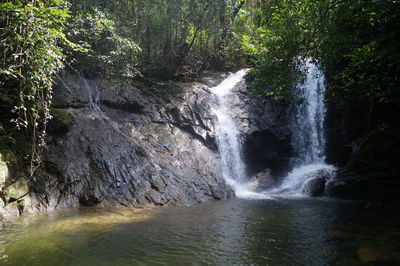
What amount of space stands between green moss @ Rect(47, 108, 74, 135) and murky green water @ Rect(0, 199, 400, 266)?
138 inches

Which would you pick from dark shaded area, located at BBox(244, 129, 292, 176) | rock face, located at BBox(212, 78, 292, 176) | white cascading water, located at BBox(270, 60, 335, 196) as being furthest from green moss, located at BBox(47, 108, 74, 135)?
white cascading water, located at BBox(270, 60, 335, 196)

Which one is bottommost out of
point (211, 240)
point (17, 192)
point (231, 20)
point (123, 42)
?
point (211, 240)

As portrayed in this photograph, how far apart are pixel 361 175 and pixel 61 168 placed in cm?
1164

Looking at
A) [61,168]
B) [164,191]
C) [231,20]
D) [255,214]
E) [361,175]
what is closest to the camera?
[255,214]

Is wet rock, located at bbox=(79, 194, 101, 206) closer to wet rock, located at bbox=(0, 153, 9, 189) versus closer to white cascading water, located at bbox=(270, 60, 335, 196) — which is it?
wet rock, located at bbox=(0, 153, 9, 189)

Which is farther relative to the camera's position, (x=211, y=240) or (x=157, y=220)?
(x=157, y=220)

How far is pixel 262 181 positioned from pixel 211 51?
12287 mm

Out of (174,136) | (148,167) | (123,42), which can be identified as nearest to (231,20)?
(123,42)

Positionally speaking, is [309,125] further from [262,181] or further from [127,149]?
[127,149]

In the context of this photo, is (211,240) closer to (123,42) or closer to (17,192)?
(17,192)

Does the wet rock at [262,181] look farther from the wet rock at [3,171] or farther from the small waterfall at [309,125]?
the wet rock at [3,171]

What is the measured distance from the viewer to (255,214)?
30.9 feet

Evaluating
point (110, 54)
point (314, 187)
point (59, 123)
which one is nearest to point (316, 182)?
point (314, 187)

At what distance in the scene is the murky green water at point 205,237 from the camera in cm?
561
